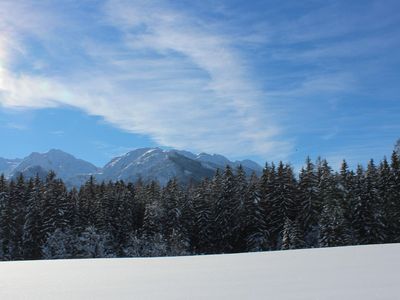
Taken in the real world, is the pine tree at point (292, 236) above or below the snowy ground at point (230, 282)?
above

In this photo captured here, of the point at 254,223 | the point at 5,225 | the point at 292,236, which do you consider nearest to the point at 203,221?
the point at 254,223

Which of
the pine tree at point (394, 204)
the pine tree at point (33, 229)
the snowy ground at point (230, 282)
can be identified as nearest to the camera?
the snowy ground at point (230, 282)

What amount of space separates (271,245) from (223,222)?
26.4 ft

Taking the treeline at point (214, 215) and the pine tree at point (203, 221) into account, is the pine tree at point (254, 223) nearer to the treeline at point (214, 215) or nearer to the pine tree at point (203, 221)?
the treeline at point (214, 215)

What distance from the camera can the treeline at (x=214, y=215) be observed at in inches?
2144

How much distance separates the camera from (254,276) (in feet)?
26.8

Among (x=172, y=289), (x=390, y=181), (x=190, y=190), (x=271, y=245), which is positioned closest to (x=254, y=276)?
(x=172, y=289)

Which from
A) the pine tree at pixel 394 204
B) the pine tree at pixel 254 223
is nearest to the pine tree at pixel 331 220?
the pine tree at pixel 394 204

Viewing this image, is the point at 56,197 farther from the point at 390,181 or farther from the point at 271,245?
the point at 390,181

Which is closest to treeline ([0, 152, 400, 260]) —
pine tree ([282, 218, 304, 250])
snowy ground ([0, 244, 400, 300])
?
pine tree ([282, 218, 304, 250])

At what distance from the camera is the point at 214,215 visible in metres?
62.2

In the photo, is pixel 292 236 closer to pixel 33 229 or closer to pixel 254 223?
pixel 254 223

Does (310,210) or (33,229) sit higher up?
(310,210)

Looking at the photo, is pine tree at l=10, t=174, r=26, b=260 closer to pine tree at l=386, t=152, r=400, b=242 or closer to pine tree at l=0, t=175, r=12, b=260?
pine tree at l=0, t=175, r=12, b=260
